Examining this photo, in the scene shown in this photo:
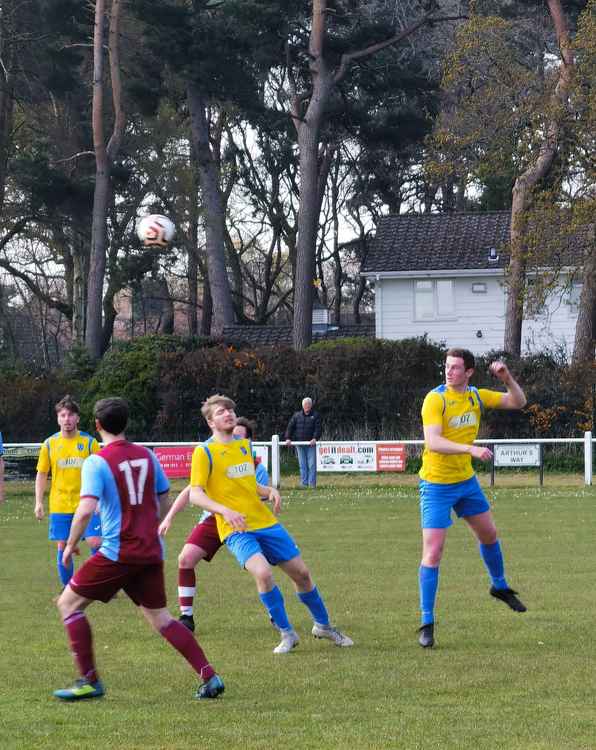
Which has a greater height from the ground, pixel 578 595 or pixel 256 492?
pixel 256 492

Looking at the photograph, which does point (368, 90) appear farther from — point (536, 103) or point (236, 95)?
point (536, 103)

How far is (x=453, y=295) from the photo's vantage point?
41438 millimetres

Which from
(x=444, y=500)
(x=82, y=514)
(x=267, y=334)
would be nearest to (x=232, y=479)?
(x=444, y=500)

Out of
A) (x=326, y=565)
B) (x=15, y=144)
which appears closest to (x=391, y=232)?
(x=15, y=144)

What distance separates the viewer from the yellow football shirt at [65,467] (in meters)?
12.0

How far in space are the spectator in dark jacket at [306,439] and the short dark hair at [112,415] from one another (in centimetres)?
1849

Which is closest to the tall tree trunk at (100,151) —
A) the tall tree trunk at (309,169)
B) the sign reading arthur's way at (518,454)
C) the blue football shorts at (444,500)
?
the tall tree trunk at (309,169)

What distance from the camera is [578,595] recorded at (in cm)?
1134

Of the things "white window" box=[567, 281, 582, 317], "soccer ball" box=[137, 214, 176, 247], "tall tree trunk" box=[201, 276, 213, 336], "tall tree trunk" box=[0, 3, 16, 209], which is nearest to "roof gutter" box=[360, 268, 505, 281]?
"white window" box=[567, 281, 582, 317]

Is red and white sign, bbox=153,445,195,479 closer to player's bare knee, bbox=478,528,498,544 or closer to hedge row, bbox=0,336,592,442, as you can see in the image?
hedge row, bbox=0,336,592,442

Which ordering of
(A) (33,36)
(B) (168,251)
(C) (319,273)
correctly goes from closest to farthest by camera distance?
(A) (33,36), (B) (168,251), (C) (319,273)

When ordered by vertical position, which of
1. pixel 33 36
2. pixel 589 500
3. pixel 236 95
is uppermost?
pixel 33 36

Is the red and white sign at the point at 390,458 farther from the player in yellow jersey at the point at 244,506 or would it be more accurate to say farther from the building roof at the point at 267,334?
the player in yellow jersey at the point at 244,506

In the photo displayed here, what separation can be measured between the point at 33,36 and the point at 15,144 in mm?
6018
